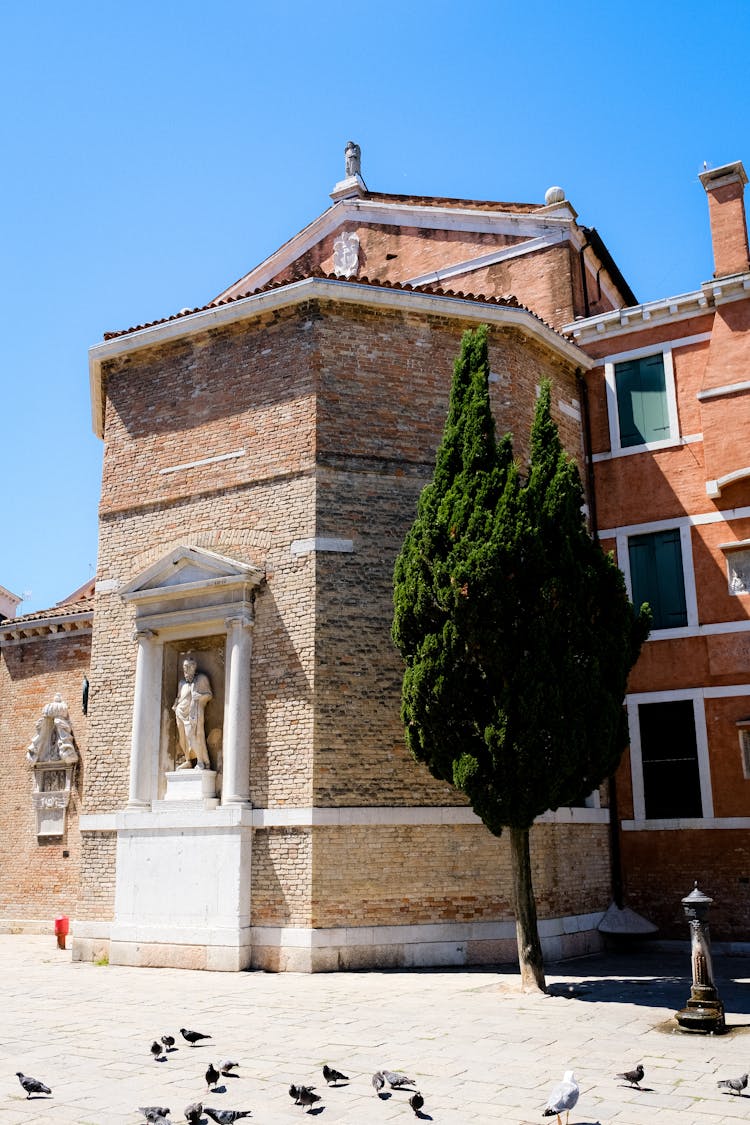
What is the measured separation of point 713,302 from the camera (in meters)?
16.0

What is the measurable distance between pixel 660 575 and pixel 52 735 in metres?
11.6

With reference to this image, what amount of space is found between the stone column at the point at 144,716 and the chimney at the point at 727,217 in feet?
35.5

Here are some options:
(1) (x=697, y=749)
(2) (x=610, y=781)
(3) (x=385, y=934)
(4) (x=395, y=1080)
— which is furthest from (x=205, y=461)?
(4) (x=395, y=1080)

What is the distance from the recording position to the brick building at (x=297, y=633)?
1237cm

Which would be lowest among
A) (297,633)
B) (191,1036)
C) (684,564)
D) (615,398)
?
(191,1036)

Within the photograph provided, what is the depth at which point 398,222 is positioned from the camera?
63.8 ft

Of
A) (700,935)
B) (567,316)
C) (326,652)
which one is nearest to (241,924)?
(326,652)

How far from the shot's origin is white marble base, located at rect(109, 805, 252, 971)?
40.5 feet

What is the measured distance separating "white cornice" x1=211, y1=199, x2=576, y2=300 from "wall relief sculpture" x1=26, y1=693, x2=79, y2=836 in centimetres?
894

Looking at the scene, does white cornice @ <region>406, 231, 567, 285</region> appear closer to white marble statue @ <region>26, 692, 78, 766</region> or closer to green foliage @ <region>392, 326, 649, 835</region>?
green foliage @ <region>392, 326, 649, 835</region>

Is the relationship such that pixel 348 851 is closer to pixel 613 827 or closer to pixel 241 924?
pixel 241 924

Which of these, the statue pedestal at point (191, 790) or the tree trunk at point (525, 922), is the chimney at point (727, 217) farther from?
the statue pedestal at point (191, 790)

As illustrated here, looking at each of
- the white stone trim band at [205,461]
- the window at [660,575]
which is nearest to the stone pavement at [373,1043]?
the window at [660,575]

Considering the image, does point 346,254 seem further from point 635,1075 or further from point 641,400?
point 635,1075
